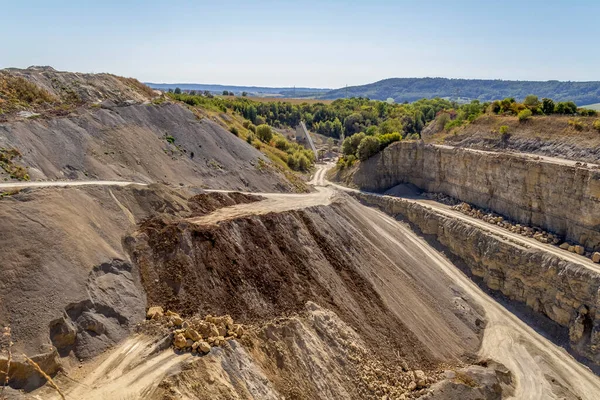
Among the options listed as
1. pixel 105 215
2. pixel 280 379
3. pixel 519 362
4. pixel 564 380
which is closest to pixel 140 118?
pixel 105 215

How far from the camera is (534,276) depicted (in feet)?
125

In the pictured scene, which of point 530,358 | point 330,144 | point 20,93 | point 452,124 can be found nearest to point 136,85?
point 20,93

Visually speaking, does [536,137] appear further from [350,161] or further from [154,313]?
[154,313]

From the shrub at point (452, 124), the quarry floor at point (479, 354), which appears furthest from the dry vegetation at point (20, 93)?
the shrub at point (452, 124)

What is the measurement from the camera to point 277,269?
2842 centimetres

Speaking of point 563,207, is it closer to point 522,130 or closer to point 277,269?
point 522,130

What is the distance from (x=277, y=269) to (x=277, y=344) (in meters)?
5.69

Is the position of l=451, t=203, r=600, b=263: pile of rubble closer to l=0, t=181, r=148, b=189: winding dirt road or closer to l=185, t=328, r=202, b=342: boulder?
l=185, t=328, r=202, b=342: boulder

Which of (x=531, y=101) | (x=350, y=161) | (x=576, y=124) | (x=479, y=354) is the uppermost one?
(x=531, y=101)

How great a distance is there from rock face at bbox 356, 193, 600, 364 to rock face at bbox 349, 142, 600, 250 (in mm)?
4464

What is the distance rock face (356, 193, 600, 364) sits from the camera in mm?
33156

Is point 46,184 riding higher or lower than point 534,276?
higher

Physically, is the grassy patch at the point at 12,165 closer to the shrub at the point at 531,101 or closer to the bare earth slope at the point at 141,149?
the bare earth slope at the point at 141,149

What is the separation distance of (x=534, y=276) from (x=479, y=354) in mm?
10994
